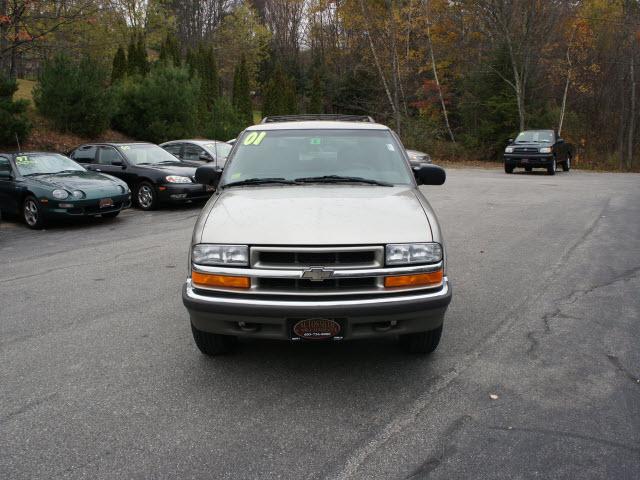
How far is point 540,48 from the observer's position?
32.1 m

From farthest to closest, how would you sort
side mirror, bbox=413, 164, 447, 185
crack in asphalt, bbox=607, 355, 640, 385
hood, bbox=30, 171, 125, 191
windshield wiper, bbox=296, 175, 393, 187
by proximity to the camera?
hood, bbox=30, 171, 125, 191
side mirror, bbox=413, 164, 447, 185
windshield wiper, bbox=296, 175, 393, 187
crack in asphalt, bbox=607, 355, 640, 385

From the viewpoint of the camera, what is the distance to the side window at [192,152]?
16250mm

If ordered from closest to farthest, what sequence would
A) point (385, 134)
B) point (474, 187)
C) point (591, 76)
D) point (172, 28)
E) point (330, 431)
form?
point (330, 431)
point (385, 134)
point (474, 187)
point (591, 76)
point (172, 28)

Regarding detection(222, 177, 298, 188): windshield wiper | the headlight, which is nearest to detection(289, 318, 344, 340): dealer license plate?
detection(222, 177, 298, 188): windshield wiper

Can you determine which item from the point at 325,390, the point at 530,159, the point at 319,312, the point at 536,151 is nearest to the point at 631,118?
the point at 536,151

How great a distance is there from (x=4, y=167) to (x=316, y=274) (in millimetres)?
10589

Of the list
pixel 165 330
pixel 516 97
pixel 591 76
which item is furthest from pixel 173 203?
pixel 591 76

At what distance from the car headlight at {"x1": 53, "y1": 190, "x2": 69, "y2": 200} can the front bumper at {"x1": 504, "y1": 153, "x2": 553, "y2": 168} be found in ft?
59.5

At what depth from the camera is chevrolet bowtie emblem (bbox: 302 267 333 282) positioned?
11.7 feet

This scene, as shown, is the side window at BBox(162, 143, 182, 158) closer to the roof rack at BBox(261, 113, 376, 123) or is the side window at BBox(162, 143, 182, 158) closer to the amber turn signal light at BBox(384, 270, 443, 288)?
the roof rack at BBox(261, 113, 376, 123)

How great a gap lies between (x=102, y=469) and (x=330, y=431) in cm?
121

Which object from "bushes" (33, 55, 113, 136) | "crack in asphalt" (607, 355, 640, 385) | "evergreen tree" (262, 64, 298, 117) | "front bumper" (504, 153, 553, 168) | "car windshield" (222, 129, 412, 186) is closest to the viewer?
"crack in asphalt" (607, 355, 640, 385)

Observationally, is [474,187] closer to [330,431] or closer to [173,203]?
[173,203]

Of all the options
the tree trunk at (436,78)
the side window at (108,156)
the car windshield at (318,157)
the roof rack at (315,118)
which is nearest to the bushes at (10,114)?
the side window at (108,156)
